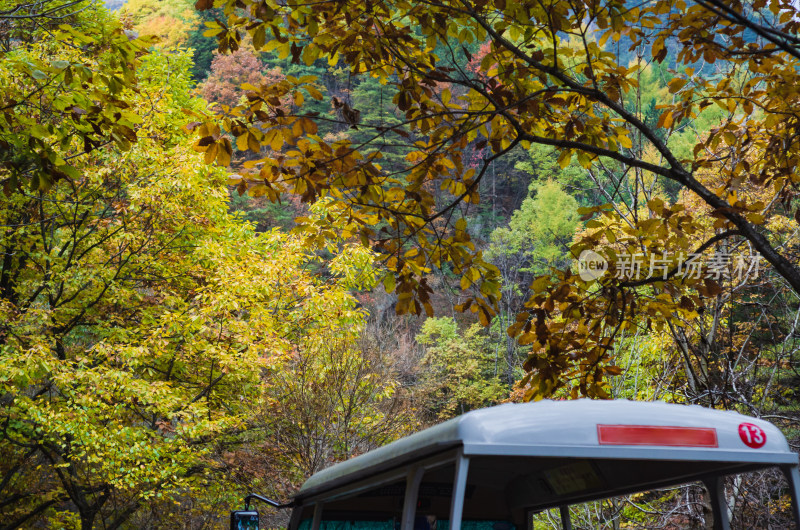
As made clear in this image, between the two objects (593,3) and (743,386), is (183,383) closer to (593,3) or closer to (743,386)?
(743,386)

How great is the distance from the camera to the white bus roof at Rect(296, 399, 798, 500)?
289 cm

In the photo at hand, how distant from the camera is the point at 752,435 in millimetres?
3250

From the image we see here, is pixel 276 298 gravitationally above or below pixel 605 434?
above

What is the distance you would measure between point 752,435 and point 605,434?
2.45 ft

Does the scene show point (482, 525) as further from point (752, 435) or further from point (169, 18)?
point (169, 18)

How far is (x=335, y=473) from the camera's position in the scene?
452 centimetres

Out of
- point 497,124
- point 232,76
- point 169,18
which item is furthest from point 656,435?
point 169,18

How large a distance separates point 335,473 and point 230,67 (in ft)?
152

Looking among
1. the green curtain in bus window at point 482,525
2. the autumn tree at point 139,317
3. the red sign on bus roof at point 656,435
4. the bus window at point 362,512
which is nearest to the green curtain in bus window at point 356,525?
the bus window at point 362,512

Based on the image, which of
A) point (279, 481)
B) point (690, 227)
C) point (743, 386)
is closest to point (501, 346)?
point (279, 481)

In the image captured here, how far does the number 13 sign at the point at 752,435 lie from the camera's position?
323 cm

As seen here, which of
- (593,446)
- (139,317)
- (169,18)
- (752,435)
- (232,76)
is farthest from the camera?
(169,18)

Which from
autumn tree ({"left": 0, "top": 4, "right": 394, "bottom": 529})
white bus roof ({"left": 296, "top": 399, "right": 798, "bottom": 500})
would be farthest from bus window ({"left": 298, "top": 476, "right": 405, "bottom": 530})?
autumn tree ({"left": 0, "top": 4, "right": 394, "bottom": 529})

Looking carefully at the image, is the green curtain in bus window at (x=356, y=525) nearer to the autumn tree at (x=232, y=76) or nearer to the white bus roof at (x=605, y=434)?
the white bus roof at (x=605, y=434)
